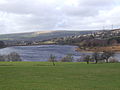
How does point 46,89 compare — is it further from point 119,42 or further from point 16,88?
point 119,42

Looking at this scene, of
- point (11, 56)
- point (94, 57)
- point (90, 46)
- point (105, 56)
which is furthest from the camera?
point (90, 46)

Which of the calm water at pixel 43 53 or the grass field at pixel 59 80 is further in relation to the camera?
the calm water at pixel 43 53

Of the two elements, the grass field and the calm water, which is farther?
the calm water

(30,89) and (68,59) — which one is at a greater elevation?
(30,89)

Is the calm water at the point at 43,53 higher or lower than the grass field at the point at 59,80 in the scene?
lower

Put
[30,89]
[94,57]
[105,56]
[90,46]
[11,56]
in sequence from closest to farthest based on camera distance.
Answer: [30,89] < [94,57] < [105,56] < [11,56] < [90,46]

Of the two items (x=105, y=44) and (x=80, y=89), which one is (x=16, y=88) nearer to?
(x=80, y=89)

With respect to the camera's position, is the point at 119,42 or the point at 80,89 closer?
the point at 80,89

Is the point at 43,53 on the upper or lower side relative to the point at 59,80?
lower

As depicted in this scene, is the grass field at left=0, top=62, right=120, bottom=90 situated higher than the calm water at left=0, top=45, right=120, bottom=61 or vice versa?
the grass field at left=0, top=62, right=120, bottom=90

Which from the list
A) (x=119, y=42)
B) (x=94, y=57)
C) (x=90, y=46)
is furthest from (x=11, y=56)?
(x=119, y=42)

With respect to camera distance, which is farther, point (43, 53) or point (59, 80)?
point (43, 53)

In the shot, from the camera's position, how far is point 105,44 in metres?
146

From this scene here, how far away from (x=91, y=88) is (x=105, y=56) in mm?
62983
